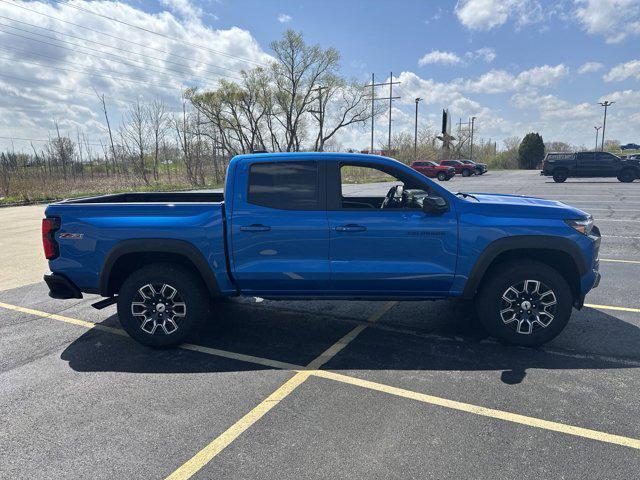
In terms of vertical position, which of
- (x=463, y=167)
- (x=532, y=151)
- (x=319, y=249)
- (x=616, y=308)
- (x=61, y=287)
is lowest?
(x=616, y=308)

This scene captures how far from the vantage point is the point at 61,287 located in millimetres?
4133

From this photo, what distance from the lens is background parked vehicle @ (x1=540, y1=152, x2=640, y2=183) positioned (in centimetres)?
2442

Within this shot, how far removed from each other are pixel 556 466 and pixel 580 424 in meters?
0.55

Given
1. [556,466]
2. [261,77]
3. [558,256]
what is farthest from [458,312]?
[261,77]

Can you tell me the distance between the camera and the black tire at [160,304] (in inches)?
158

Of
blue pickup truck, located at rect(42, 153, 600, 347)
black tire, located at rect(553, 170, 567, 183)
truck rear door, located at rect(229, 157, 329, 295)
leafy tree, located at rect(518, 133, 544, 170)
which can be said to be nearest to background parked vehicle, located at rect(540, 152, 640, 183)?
black tire, located at rect(553, 170, 567, 183)

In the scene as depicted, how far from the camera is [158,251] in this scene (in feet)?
13.0

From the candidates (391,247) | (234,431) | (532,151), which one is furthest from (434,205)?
(532,151)

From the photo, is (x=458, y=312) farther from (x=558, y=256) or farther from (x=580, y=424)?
(x=580, y=424)

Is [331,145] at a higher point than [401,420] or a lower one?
higher

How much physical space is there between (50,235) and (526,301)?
457 cm

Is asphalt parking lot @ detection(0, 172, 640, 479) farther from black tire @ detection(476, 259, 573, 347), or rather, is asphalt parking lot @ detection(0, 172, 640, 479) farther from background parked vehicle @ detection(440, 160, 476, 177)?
background parked vehicle @ detection(440, 160, 476, 177)

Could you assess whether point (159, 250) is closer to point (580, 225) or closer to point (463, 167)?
point (580, 225)

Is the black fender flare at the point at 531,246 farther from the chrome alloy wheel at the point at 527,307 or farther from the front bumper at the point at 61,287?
the front bumper at the point at 61,287
